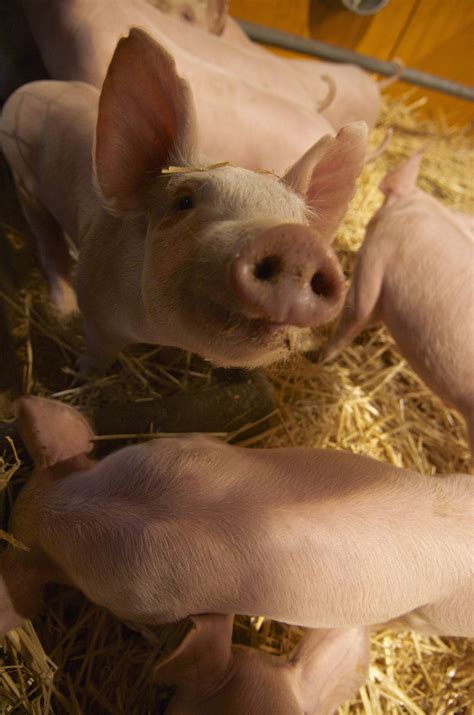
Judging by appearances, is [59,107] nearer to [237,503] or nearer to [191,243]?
[191,243]

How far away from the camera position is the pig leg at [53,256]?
181 centimetres

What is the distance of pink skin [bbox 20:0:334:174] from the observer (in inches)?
67.5

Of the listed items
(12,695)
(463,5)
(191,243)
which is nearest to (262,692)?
(12,695)

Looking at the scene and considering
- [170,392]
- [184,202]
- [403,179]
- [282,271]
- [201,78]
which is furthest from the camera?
[403,179]

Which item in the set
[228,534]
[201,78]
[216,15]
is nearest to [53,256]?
[201,78]

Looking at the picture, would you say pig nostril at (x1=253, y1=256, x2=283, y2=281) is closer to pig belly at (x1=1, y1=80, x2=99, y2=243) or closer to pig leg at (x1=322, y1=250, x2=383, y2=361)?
pig belly at (x1=1, y1=80, x2=99, y2=243)

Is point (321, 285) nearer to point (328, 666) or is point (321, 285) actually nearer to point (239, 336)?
point (239, 336)

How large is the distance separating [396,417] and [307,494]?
954 mm

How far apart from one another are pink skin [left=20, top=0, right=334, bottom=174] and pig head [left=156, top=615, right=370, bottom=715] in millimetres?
1434

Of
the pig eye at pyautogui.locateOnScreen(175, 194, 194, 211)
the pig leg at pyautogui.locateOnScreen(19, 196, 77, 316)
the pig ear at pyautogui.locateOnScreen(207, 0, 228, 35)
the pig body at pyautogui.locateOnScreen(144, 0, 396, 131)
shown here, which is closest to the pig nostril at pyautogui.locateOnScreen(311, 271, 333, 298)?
the pig eye at pyautogui.locateOnScreen(175, 194, 194, 211)

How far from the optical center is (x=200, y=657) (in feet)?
3.51

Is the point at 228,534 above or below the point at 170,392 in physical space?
above

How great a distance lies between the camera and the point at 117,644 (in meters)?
1.39

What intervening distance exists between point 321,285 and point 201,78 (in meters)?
1.37
